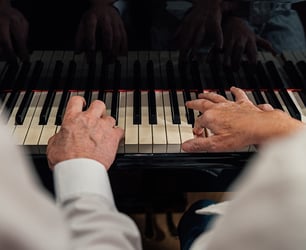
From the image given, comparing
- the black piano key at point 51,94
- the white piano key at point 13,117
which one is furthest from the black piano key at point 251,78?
the white piano key at point 13,117

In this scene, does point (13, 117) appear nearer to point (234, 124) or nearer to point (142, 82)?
point (142, 82)

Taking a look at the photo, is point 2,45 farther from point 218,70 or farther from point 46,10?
point 218,70

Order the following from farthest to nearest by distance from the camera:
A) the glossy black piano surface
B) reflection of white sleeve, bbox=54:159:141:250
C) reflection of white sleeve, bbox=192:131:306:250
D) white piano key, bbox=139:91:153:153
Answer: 1. the glossy black piano surface
2. white piano key, bbox=139:91:153:153
3. reflection of white sleeve, bbox=54:159:141:250
4. reflection of white sleeve, bbox=192:131:306:250

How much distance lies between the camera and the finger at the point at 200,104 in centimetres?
131

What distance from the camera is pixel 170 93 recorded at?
4.74 ft

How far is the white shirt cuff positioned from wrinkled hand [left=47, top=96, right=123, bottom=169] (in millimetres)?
43

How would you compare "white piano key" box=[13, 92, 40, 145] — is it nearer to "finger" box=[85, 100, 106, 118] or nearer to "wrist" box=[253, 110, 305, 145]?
"finger" box=[85, 100, 106, 118]

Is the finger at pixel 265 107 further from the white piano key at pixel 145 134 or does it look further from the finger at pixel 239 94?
the white piano key at pixel 145 134

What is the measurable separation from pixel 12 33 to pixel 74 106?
290mm

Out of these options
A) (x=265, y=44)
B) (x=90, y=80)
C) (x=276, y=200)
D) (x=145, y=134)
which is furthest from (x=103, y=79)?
(x=276, y=200)

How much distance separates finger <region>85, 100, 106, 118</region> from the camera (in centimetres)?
→ 127

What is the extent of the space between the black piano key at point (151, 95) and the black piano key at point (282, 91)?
1.12ft

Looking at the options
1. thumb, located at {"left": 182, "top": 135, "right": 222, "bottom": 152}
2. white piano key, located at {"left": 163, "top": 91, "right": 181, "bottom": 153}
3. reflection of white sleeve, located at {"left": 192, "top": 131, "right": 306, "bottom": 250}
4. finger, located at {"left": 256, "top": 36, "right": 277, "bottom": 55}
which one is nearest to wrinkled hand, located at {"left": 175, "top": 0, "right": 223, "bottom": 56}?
finger, located at {"left": 256, "top": 36, "right": 277, "bottom": 55}

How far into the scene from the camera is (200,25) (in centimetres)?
139
